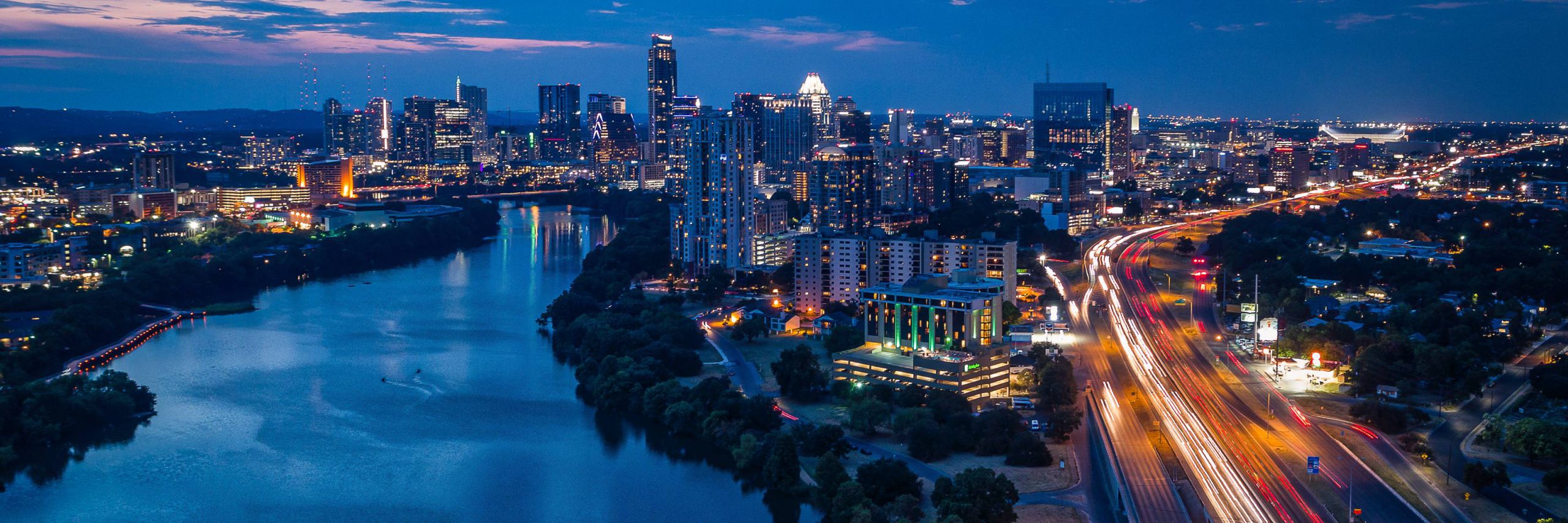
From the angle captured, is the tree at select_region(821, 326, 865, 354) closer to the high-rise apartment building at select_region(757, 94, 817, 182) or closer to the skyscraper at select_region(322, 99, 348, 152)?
the high-rise apartment building at select_region(757, 94, 817, 182)

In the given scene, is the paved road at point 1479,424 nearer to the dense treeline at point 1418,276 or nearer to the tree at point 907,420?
the dense treeline at point 1418,276

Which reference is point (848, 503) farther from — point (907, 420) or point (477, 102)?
point (477, 102)

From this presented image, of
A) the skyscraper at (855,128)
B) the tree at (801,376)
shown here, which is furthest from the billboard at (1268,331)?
the skyscraper at (855,128)

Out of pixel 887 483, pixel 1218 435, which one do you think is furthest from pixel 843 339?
pixel 887 483

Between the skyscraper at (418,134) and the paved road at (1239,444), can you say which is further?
the skyscraper at (418,134)

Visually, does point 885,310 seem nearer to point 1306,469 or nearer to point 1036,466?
point 1036,466

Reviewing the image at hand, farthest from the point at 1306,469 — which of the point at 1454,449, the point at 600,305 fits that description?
the point at 600,305

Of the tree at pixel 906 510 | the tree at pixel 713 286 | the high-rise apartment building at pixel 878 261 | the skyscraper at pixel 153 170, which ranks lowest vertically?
the tree at pixel 906 510

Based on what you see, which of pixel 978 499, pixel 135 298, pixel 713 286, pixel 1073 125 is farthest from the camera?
pixel 1073 125
